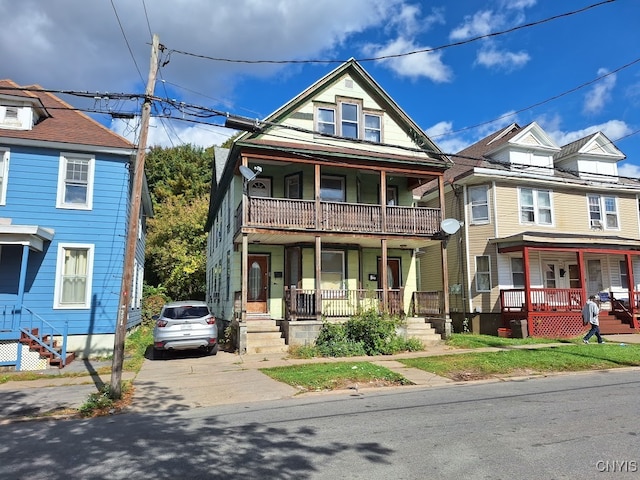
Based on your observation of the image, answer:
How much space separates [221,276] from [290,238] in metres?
5.82

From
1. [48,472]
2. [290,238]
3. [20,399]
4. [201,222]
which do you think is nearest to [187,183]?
[201,222]

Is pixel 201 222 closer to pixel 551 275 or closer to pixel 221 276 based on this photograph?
pixel 221 276

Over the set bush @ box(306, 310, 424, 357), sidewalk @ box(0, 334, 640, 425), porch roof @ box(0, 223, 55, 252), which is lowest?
sidewalk @ box(0, 334, 640, 425)

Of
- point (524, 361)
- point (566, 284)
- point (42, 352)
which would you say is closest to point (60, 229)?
point (42, 352)

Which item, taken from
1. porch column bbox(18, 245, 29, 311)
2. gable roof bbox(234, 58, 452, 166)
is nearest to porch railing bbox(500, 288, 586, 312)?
gable roof bbox(234, 58, 452, 166)

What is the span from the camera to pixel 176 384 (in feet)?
32.7

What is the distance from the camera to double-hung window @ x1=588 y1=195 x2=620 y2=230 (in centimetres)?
2317

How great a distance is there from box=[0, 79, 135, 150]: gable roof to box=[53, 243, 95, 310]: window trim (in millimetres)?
3168

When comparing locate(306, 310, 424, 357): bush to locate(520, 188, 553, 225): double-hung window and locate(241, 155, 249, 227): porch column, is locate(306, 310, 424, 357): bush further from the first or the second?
locate(520, 188, 553, 225): double-hung window

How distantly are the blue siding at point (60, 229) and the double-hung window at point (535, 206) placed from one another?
682 inches

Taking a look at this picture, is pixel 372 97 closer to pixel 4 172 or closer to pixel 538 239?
pixel 538 239

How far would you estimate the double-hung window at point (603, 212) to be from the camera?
23.2 m

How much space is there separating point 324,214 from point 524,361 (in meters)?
8.14

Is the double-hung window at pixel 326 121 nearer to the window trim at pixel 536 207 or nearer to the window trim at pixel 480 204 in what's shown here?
the window trim at pixel 480 204
